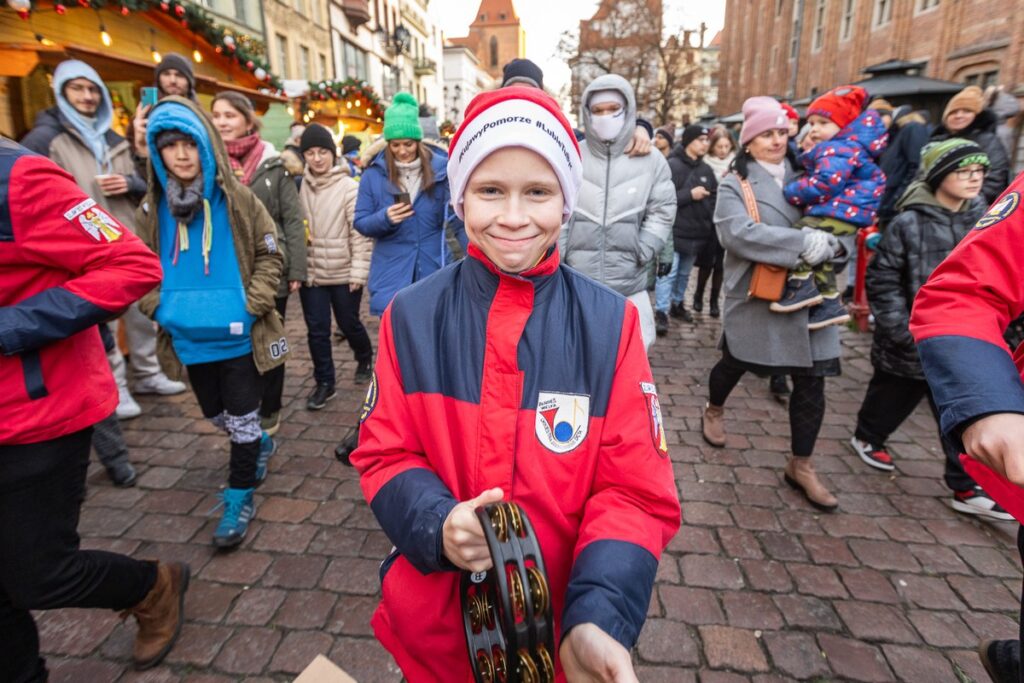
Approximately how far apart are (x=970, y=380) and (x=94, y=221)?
2654 mm

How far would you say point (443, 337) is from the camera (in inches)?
57.7

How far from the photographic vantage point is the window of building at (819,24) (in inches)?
995

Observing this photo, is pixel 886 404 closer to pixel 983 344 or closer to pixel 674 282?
pixel 983 344

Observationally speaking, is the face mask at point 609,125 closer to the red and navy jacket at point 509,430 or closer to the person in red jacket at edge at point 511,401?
the person in red jacket at edge at point 511,401

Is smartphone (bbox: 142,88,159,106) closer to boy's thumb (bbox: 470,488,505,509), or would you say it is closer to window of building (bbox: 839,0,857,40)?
boy's thumb (bbox: 470,488,505,509)

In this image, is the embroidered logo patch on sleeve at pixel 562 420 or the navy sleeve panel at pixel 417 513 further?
the embroidered logo patch on sleeve at pixel 562 420

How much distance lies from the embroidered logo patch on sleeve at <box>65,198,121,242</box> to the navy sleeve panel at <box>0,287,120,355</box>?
0.74ft

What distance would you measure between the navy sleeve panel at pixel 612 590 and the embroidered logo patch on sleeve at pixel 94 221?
1.96m

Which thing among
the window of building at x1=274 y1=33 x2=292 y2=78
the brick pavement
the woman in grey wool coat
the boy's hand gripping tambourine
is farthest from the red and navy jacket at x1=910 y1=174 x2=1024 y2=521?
the window of building at x1=274 y1=33 x2=292 y2=78

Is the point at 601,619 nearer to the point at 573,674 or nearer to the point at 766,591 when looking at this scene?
the point at 573,674

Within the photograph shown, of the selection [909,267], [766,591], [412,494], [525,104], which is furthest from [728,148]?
[412,494]

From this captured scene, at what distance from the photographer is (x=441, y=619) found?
1373 mm

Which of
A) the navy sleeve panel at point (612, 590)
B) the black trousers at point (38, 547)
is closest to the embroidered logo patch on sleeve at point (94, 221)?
the black trousers at point (38, 547)

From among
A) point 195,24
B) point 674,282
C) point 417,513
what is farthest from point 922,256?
point 195,24
